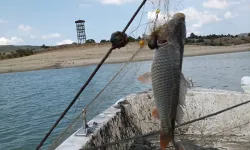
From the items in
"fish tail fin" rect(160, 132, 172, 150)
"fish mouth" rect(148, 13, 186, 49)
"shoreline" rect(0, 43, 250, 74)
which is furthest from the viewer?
"shoreline" rect(0, 43, 250, 74)

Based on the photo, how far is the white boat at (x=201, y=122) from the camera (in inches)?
237

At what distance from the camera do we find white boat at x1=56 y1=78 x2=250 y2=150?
602 cm

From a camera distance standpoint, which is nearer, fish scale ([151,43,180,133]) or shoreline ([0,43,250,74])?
fish scale ([151,43,180,133])

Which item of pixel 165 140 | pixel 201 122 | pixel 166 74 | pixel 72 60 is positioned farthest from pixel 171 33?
pixel 72 60

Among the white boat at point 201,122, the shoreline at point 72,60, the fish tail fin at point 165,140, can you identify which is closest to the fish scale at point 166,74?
the fish tail fin at point 165,140

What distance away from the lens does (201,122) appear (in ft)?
21.7

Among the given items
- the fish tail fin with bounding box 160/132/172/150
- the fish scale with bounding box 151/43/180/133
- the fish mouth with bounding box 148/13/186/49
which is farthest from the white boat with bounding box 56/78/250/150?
the fish mouth with bounding box 148/13/186/49

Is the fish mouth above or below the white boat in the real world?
above

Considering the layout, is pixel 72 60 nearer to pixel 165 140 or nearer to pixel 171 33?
pixel 165 140

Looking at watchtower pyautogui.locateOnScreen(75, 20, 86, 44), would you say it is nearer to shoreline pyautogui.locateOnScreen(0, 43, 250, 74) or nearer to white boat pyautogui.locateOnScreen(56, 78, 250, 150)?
shoreline pyautogui.locateOnScreen(0, 43, 250, 74)

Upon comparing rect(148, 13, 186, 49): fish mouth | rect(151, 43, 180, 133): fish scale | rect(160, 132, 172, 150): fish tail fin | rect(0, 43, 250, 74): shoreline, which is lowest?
rect(0, 43, 250, 74): shoreline

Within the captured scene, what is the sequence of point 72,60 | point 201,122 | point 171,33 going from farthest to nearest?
point 72,60 → point 201,122 → point 171,33

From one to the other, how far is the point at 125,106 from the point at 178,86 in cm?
→ 387

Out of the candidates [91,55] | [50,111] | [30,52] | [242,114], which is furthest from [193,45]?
[242,114]
